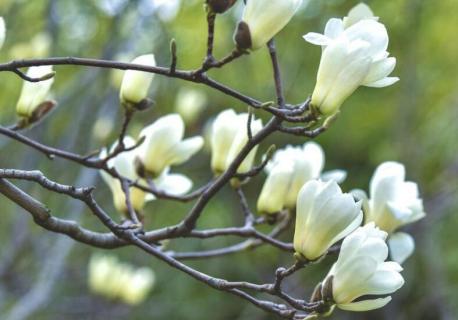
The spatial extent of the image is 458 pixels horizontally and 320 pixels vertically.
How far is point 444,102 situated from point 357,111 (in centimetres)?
46

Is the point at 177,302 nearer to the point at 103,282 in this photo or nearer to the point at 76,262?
the point at 76,262

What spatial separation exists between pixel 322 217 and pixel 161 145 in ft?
1.13

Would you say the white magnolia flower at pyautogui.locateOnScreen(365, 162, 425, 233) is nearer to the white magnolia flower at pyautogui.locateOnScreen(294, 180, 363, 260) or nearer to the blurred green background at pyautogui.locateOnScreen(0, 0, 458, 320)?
the white magnolia flower at pyautogui.locateOnScreen(294, 180, 363, 260)

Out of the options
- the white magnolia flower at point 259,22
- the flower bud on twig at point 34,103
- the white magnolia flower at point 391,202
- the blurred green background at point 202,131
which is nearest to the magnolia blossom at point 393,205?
the white magnolia flower at point 391,202

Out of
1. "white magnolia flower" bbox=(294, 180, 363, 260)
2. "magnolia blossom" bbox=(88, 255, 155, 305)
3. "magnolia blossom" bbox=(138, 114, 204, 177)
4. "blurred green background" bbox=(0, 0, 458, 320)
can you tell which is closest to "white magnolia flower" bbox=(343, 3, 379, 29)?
"white magnolia flower" bbox=(294, 180, 363, 260)

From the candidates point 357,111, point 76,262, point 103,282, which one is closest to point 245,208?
point 103,282

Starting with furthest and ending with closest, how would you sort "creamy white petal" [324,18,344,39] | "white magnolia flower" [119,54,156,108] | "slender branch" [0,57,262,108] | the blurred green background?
the blurred green background, "white magnolia flower" [119,54,156,108], "creamy white petal" [324,18,344,39], "slender branch" [0,57,262,108]

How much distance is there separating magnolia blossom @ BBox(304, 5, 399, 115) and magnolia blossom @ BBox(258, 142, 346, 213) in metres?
0.27

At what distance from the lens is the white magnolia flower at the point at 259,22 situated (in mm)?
763

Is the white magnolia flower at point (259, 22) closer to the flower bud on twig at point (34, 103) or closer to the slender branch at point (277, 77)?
the slender branch at point (277, 77)

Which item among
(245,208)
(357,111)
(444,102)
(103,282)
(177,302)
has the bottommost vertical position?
(177,302)

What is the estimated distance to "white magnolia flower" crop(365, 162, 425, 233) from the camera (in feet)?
3.31

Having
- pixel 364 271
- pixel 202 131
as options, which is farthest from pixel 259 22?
pixel 202 131

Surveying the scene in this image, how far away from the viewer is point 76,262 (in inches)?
146
